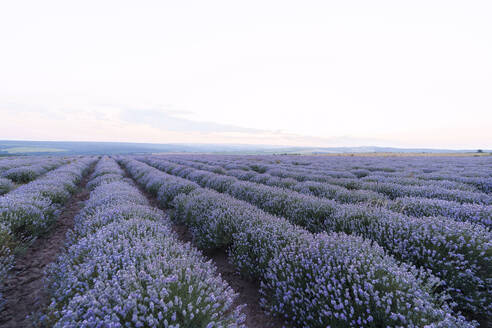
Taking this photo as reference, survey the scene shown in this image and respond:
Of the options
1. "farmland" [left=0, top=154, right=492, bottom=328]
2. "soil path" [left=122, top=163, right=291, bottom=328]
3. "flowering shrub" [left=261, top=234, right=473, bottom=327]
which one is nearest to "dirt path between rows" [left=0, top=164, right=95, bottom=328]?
"farmland" [left=0, top=154, right=492, bottom=328]

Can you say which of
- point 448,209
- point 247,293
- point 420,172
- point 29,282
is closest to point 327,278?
point 247,293

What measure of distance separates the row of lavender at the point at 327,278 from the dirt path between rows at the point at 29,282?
2.39m

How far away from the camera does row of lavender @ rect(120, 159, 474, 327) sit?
1716 mm

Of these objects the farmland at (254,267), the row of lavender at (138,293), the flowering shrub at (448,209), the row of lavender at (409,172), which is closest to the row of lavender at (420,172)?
the row of lavender at (409,172)

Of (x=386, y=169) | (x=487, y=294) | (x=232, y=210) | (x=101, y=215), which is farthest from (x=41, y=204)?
(x=386, y=169)

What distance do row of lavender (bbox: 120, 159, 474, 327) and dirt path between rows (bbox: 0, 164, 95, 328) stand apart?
239cm

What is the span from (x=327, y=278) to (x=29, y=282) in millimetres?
4358

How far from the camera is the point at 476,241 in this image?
8.28ft

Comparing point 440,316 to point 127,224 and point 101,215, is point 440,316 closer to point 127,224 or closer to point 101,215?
point 127,224

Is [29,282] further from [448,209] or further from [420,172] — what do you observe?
[420,172]

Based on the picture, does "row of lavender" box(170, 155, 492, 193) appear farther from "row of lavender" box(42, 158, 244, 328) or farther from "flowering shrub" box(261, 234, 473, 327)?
"row of lavender" box(42, 158, 244, 328)

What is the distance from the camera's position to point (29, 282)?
3.28 meters

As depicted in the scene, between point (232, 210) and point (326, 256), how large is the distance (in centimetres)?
225

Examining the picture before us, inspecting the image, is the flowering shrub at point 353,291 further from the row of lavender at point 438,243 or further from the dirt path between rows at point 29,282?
the dirt path between rows at point 29,282
